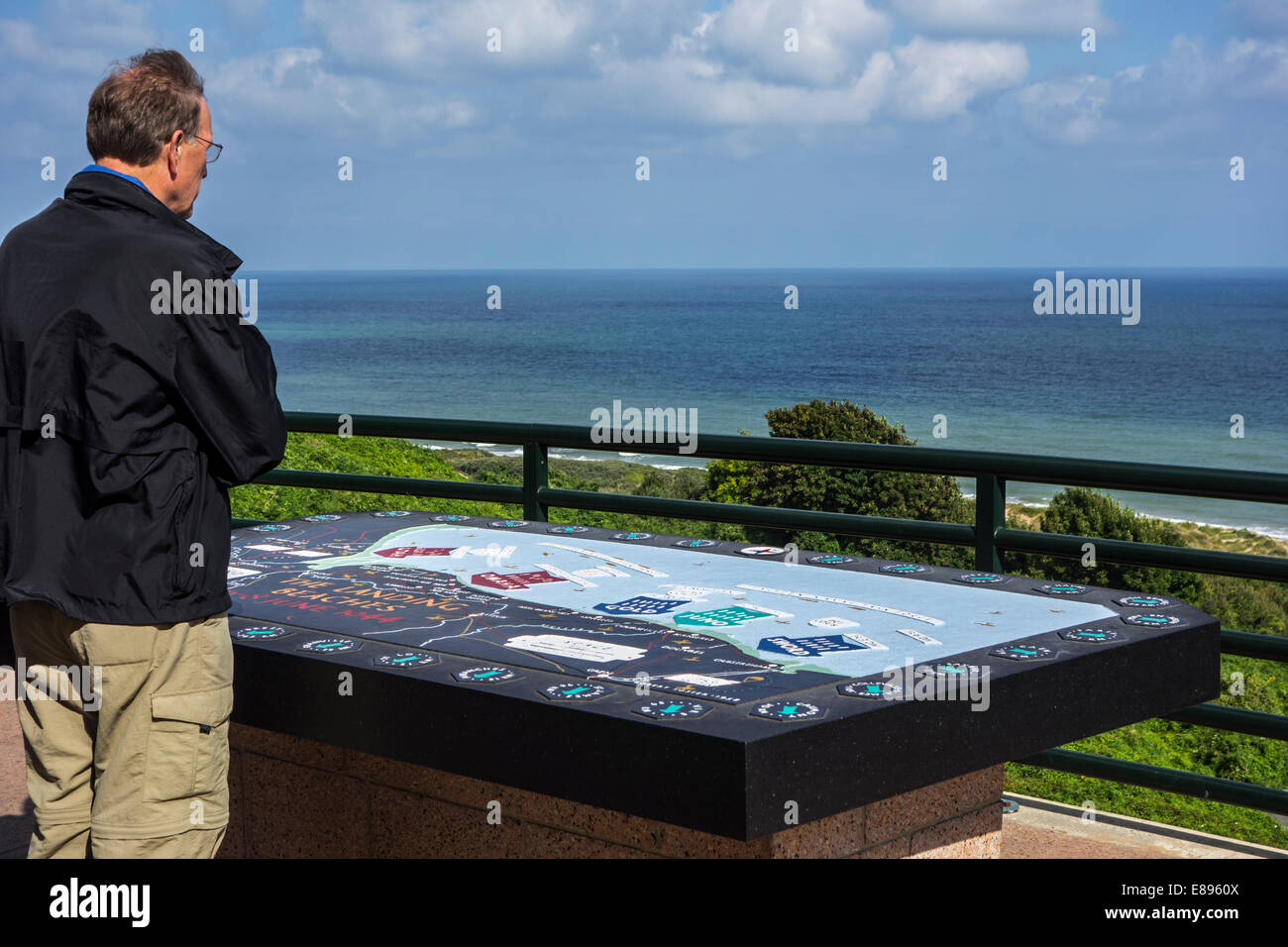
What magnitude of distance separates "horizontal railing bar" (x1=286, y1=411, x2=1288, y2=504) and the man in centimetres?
241

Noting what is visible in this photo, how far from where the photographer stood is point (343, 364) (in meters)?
78.2

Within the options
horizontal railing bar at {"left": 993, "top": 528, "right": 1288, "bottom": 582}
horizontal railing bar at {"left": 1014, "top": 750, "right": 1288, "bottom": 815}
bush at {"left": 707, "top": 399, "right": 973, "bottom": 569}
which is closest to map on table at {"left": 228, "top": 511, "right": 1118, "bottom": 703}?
horizontal railing bar at {"left": 993, "top": 528, "right": 1288, "bottom": 582}

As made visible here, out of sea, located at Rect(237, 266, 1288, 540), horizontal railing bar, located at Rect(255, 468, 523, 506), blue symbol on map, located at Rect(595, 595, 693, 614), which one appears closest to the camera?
blue symbol on map, located at Rect(595, 595, 693, 614)

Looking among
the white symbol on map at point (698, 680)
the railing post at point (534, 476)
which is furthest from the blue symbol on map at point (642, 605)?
the railing post at point (534, 476)

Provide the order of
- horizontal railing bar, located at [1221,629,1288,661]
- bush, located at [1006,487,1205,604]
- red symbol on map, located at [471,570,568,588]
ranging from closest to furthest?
red symbol on map, located at [471,570,568,588]
horizontal railing bar, located at [1221,629,1288,661]
bush, located at [1006,487,1205,604]

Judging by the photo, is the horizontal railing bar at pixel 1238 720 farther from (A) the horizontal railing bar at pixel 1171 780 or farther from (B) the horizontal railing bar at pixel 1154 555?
(B) the horizontal railing bar at pixel 1154 555

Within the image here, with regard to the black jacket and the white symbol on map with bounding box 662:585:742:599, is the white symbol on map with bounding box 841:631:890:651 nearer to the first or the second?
the white symbol on map with bounding box 662:585:742:599

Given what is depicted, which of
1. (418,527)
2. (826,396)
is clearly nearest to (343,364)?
(826,396)

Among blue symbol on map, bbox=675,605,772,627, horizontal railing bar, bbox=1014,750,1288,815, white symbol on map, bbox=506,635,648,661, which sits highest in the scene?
blue symbol on map, bbox=675,605,772,627

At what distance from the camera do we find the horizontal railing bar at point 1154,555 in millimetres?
4055

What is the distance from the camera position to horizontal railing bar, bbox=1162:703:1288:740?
4012 mm

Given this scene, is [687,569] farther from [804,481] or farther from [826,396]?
[826,396]

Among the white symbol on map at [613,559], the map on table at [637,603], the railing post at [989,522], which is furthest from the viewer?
the railing post at [989,522]

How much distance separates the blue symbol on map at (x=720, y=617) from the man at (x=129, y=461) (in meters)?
1.09
